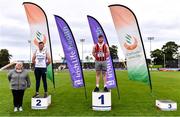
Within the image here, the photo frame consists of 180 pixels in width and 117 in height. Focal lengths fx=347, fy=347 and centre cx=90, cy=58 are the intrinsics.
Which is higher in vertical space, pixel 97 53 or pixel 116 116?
pixel 97 53

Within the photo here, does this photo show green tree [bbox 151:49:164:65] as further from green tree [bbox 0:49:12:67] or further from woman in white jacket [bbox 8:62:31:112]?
woman in white jacket [bbox 8:62:31:112]

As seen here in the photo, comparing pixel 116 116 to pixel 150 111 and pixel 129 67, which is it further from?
pixel 129 67

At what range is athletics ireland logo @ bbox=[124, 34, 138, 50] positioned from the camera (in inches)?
441

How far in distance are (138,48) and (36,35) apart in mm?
3950

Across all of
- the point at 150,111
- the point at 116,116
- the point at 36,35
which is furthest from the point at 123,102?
the point at 36,35

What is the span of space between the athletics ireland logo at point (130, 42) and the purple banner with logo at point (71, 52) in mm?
1897

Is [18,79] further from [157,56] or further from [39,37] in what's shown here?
[157,56]

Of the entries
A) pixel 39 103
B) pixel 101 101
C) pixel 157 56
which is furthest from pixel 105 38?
pixel 157 56

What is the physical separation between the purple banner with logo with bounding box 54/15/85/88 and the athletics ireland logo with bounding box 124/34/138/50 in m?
1.90

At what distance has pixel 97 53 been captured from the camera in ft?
34.6

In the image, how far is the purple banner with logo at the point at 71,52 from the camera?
12.2m

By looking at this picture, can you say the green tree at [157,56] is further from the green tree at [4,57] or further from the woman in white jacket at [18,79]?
the woman in white jacket at [18,79]

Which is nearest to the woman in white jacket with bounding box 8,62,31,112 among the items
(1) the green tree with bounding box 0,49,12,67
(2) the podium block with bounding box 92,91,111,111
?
(2) the podium block with bounding box 92,91,111,111

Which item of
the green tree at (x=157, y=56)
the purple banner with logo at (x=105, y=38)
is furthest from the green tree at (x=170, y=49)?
the purple banner with logo at (x=105, y=38)
